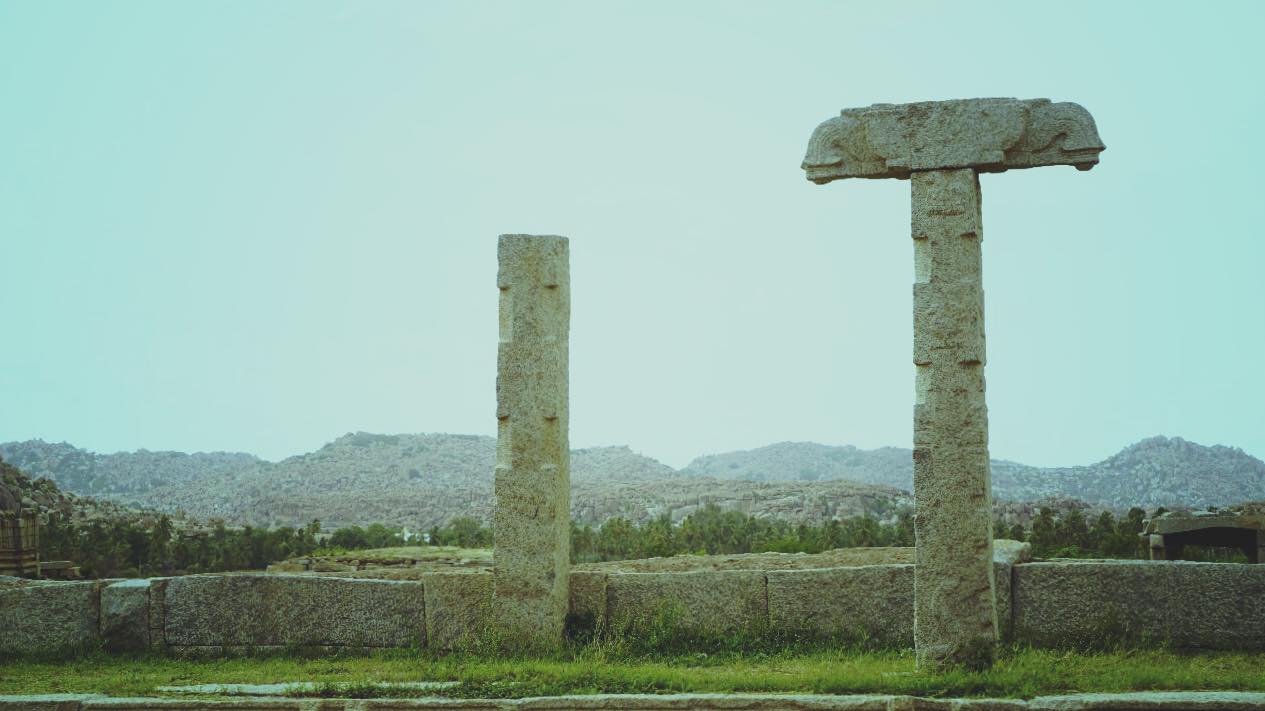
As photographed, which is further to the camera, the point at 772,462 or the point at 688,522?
the point at 772,462

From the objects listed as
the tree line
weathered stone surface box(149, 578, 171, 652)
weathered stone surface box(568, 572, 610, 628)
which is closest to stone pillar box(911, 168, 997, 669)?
weathered stone surface box(568, 572, 610, 628)

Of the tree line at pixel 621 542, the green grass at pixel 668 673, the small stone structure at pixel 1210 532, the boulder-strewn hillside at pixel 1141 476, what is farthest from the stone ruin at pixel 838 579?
the boulder-strewn hillside at pixel 1141 476

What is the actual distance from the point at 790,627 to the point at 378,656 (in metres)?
3.55

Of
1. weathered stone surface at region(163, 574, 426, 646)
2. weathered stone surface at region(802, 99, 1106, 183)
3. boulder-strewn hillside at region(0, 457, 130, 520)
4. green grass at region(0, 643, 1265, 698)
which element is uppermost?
weathered stone surface at region(802, 99, 1106, 183)

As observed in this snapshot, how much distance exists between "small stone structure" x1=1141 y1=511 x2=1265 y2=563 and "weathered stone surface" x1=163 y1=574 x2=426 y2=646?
8.35 metres

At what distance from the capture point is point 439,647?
11.1 m

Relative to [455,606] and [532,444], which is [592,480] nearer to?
[455,606]

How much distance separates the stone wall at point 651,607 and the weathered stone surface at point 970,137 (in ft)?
11.0

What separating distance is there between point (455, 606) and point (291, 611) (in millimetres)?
1555

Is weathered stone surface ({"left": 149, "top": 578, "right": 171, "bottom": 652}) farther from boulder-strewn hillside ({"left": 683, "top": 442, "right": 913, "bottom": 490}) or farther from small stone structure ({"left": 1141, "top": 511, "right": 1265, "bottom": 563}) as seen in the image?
boulder-strewn hillside ({"left": 683, "top": 442, "right": 913, "bottom": 490})

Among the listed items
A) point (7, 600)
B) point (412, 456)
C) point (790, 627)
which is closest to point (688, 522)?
point (790, 627)

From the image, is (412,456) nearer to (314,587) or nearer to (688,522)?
(688,522)

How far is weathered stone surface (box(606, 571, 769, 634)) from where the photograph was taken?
11.0 m

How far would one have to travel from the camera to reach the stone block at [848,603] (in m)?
10.7
